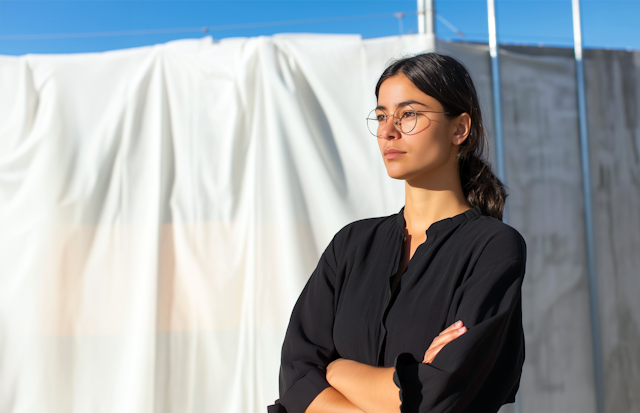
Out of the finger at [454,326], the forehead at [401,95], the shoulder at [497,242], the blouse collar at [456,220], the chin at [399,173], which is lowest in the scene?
the finger at [454,326]

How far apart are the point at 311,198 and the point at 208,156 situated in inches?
17.5

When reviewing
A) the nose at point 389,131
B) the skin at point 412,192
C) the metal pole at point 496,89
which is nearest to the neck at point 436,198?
the skin at point 412,192

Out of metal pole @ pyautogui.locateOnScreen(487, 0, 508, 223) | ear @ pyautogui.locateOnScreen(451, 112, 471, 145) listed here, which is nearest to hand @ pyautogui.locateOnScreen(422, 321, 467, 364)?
ear @ pyautogui.locateOnScreen(451, 112, 471, 145)

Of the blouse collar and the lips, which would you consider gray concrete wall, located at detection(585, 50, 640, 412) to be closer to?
the blouse collar

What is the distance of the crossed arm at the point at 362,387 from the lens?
0.79 meters

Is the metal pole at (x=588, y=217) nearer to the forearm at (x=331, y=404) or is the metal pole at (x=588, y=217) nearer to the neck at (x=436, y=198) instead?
the neck at (x=436, y=198)

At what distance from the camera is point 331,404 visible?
2.87ft

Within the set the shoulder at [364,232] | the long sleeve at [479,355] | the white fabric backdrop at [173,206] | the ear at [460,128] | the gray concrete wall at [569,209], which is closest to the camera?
the long sleeve at [479,355]

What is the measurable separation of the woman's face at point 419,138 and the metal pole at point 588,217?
138 centimetres

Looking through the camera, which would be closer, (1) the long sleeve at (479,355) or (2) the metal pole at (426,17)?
(1) the long sleeve at (479,355)

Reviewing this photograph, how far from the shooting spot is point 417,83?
3.11 feet

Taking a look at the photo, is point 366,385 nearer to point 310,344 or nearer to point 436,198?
point 310,344

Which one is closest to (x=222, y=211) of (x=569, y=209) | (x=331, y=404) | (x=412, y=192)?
(x=412, y=192)

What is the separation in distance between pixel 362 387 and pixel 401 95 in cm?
56
